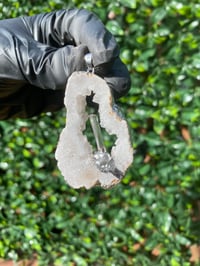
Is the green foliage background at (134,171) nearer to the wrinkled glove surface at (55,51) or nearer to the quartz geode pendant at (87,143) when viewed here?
the wrinkled glove surface at (55,51)

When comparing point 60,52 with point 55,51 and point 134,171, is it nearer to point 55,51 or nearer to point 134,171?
point 55,51

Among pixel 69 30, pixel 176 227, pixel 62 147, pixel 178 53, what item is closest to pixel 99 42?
pixel 69 30

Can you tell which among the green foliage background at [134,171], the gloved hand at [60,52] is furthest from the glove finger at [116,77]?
the green foliage background at [134,171]

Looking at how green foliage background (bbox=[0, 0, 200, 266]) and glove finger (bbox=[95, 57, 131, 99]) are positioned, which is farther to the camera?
green foliage background (bbox=[0, 0, 200, 266])

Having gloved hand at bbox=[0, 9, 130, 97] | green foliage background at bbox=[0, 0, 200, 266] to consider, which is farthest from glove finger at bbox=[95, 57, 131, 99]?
green foliage background at bbox=[0, 0, 200, 266]

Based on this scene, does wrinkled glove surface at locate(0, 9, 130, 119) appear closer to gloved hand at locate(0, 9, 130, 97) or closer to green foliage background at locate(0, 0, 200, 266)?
gloved hand at locate(0, 9, 130, 97)

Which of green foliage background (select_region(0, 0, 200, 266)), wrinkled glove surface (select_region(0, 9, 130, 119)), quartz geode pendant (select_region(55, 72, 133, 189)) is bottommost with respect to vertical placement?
green foliage background (select_region(0, 0, 200, 266))
